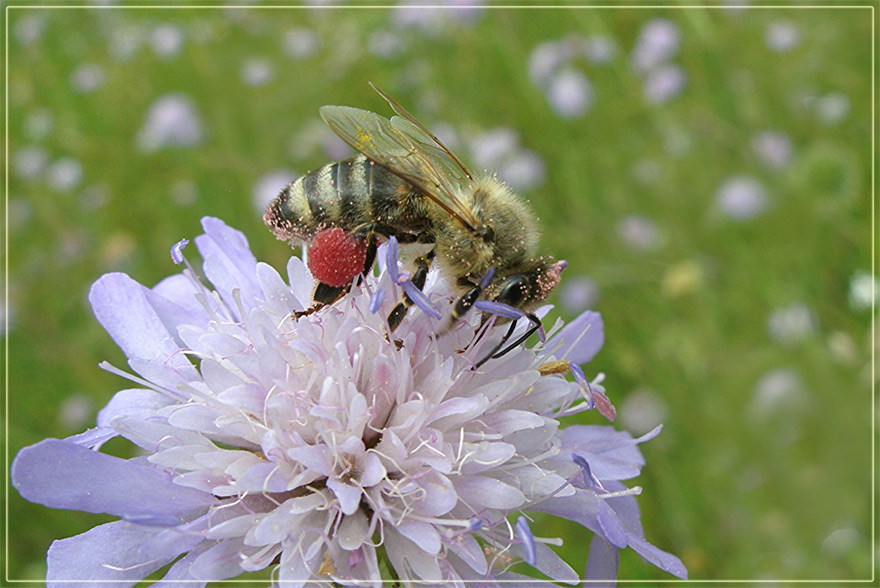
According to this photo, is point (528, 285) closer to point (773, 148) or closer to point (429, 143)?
point (429, 143)

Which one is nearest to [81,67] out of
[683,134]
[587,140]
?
[587,140]

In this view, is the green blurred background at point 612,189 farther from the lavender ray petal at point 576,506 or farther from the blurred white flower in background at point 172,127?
the lavender ray petal at point 576,506

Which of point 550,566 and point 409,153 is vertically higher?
point 409,153

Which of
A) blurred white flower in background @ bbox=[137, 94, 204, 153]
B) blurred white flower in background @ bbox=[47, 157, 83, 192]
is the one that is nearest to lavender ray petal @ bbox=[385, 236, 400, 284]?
blurred white flower in background @ bbox=[137, 94, 204, 153]

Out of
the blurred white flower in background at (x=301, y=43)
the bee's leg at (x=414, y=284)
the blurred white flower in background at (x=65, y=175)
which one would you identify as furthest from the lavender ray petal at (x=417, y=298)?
the blurred white flower in background at (x=301, y=43)

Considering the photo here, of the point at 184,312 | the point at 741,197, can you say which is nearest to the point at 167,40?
the point at 741,197
